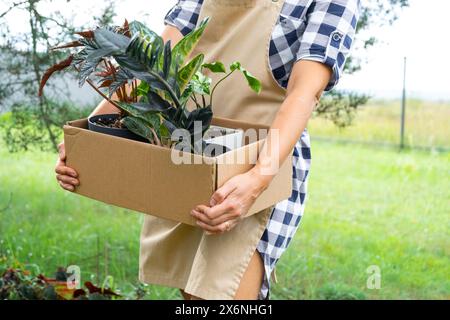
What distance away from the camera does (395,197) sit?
3.46m

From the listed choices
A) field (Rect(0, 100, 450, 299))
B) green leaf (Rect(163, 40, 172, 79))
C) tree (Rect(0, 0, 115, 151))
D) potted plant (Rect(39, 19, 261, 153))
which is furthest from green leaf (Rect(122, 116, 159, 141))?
field (Rect(0, 100, 450, 299))

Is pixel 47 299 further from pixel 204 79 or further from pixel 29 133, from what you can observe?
pixel 204 79

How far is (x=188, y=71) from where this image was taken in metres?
1.26

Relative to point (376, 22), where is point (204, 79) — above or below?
below

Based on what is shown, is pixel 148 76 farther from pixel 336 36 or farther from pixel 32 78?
pixel 32 78

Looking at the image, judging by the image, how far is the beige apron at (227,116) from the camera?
1.44 metres

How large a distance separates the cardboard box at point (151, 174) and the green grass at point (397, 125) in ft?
6.89

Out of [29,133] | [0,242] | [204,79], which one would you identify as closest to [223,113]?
[204,79]

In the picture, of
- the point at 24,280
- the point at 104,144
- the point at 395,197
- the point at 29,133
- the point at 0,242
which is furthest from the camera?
the point at 395,197

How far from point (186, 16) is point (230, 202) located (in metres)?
0.60

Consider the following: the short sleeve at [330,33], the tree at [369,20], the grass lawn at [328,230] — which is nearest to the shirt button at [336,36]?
the short sleeve at [330,33]

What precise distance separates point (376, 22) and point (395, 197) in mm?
1159

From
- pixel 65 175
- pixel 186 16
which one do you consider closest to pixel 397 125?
pixel 186 16
